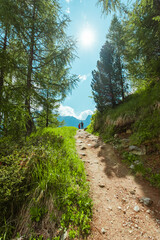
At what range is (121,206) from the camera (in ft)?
7.85

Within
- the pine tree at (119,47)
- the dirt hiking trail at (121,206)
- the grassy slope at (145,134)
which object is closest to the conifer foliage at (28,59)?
the dirt hiking trail at (121,206)

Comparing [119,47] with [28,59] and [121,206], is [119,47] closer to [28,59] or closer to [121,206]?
[28,59]

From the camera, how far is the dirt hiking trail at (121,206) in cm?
180

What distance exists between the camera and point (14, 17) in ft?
13.4

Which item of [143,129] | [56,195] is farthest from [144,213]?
[143,129]

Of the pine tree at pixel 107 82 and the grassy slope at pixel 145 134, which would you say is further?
the pine tree at pixel 107 82

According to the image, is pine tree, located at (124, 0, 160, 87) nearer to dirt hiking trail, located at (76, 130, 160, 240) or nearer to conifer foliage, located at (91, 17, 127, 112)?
conifer foliage, located at (91, 17, 127, 112)

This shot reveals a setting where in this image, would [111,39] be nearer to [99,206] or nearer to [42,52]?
[42,52]

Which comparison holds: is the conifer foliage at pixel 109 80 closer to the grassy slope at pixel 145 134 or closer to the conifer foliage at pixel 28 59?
the grassy slope at pixel 145 134

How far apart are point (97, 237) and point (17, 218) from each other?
1.50m

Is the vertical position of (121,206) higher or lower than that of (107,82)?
lower

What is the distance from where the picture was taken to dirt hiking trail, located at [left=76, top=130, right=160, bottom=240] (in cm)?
180

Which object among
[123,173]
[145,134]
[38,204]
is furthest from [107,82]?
[38,204]

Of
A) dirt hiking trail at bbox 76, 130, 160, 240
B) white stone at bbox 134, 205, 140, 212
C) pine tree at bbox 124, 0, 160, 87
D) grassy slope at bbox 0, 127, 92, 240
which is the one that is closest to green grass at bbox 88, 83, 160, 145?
pine tree at bbox 124, 0, 160, 87
